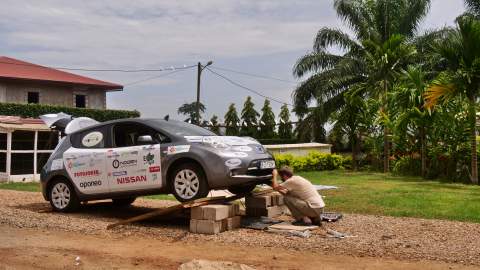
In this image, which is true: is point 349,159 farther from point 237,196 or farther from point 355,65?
point 237,196

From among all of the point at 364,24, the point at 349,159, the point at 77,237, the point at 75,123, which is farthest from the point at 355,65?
the point at 77,237

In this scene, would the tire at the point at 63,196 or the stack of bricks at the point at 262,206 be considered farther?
the tire at the point at 63,196

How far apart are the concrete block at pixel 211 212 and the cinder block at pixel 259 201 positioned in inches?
49.3

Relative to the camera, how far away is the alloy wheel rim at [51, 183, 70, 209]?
34.9ft

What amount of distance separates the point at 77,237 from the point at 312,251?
3.57 metres

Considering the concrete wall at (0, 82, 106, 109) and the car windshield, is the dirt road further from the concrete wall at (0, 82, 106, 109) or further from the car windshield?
the concrete wall at (0, 82, 106, 109)

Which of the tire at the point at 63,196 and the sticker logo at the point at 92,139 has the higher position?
the sticker logo at the point at 92,139

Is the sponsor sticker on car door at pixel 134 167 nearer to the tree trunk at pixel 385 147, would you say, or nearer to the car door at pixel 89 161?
the car door at pixel 89 161

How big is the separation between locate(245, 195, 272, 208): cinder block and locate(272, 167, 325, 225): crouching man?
2.02 ft

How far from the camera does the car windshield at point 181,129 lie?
9555 mm

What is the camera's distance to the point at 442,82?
55.2 ft

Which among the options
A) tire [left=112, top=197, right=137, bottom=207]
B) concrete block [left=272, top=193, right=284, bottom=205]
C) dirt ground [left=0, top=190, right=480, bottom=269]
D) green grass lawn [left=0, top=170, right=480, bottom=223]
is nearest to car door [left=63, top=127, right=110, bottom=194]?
dirt ground [left=0, top=190, right=480, bottom=269]

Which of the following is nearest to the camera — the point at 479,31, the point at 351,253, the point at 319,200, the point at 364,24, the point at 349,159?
the point at 351,253

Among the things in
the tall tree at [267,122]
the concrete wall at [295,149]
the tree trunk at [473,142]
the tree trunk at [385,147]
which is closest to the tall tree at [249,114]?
the tall tree at [267,122]
